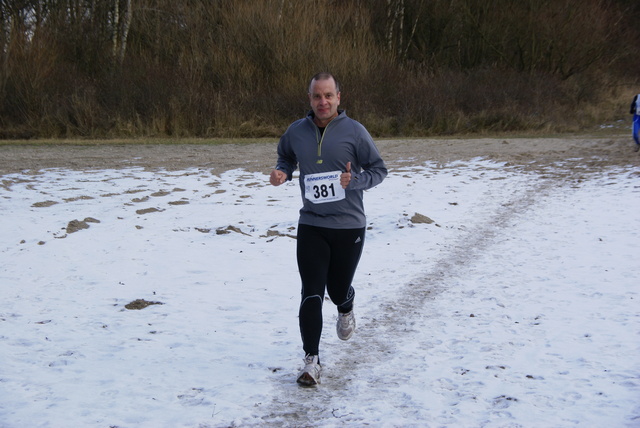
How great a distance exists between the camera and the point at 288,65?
28.0 m

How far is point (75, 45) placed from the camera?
91.4 ft

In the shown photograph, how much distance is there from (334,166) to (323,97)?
43 centimetres

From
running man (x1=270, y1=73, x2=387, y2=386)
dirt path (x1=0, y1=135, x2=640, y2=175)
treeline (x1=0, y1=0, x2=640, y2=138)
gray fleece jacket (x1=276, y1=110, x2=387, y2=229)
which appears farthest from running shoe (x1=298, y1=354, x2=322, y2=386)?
treeline (x1=0, y1=0, x2=640, y2=138)

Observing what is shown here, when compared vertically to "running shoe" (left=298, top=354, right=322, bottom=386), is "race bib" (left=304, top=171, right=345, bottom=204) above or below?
above

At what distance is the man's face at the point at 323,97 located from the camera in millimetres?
4453

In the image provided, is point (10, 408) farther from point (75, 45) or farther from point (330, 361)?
point (75, 45)

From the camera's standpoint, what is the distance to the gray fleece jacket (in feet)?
14.8

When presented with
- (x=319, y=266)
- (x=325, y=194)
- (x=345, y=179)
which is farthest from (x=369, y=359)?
(x=345, y=179)

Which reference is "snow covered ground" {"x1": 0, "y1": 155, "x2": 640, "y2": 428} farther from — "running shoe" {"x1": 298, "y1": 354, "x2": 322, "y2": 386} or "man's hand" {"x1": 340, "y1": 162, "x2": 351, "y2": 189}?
"man's hand" {"x1": 340, "y1": 162, "x2": 351, "y2": 189}

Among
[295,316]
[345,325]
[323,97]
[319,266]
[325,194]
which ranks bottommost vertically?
[295,316]

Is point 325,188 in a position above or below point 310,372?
above

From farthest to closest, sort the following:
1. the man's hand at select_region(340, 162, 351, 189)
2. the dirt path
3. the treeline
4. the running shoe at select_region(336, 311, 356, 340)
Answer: the treeline
the dirt path
the running shoe at select_region(336, 311, 356, 340)
the man's hand at select_region(340, 162, 351, 189)

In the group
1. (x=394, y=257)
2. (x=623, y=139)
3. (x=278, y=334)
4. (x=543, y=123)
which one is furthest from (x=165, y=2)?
(x=278, y=334)

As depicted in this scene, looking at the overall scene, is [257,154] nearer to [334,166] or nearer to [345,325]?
[345,325]
